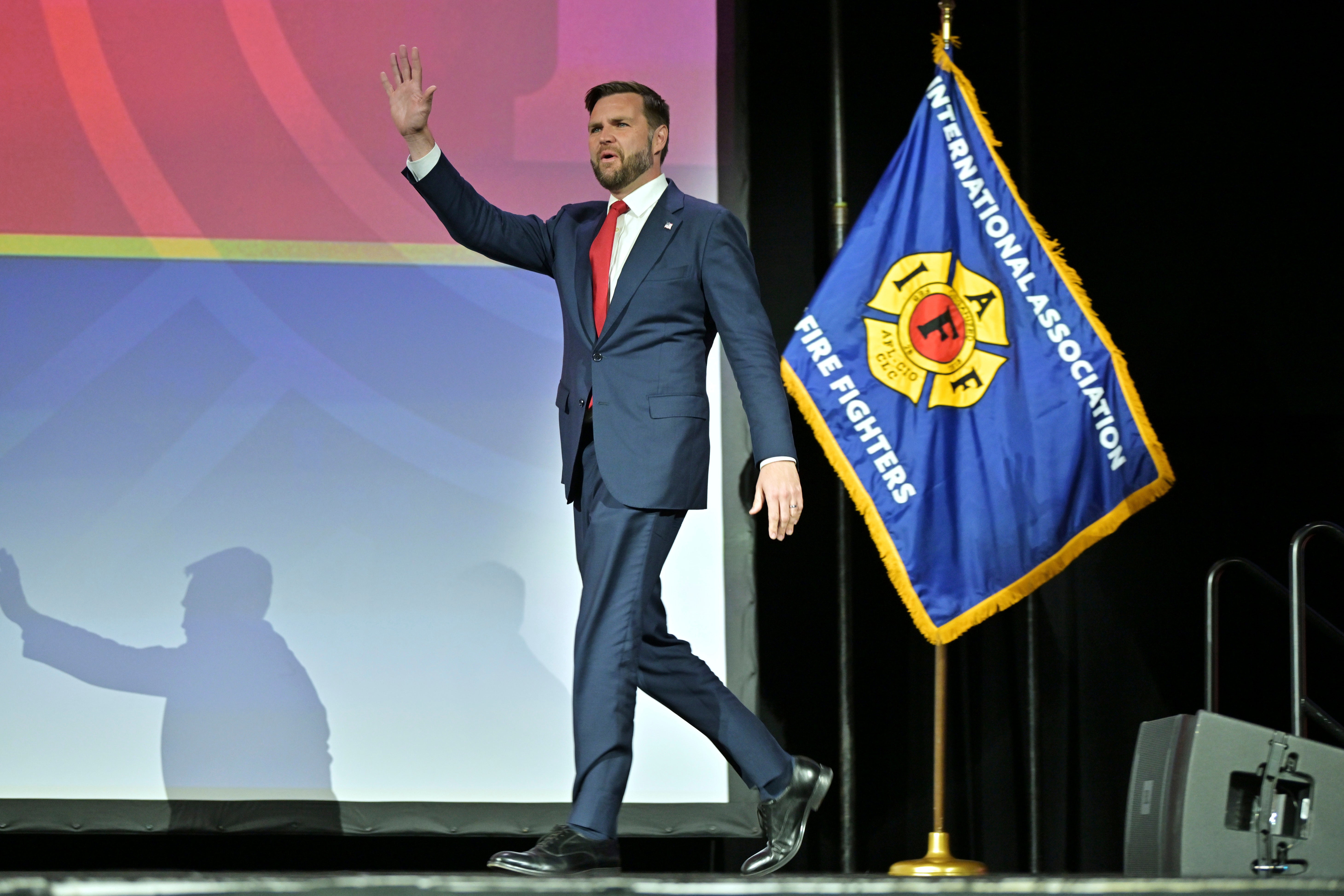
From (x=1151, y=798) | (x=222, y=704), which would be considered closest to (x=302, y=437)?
(x=222, y=704)

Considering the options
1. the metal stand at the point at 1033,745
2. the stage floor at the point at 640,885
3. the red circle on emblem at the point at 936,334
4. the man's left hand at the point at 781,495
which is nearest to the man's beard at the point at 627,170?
the man's left hand at the point at 781,495

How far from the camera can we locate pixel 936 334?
3.24m

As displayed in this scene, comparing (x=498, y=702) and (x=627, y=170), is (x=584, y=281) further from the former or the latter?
(x=498, y=702)

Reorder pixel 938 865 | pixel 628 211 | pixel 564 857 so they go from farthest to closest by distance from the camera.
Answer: pixel 938 865 < pixel 628 211 < pixel 564 857

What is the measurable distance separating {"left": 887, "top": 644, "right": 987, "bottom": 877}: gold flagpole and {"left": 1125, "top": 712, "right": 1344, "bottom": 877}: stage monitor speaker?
2.57ft

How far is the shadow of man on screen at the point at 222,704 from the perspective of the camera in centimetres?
312

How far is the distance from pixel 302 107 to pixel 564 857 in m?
2.20

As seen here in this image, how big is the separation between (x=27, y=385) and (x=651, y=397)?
1.84 m

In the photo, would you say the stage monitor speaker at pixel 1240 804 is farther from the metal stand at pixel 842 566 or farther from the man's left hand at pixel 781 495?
the metal stand at pixel 842 566

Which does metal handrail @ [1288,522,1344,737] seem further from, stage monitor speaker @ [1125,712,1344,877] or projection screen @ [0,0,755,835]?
projection screen @ [0,0,755,835]

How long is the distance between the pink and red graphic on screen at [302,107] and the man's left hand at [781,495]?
140 centimetres

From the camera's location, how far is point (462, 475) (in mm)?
3273

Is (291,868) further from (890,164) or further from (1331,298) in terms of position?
(1331,298)

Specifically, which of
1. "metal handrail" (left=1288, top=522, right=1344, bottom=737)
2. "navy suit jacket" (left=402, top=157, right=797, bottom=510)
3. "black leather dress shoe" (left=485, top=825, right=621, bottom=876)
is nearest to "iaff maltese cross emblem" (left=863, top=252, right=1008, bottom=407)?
"metal handrail" (left=1288, top=522, right=1344, bottom=737)
